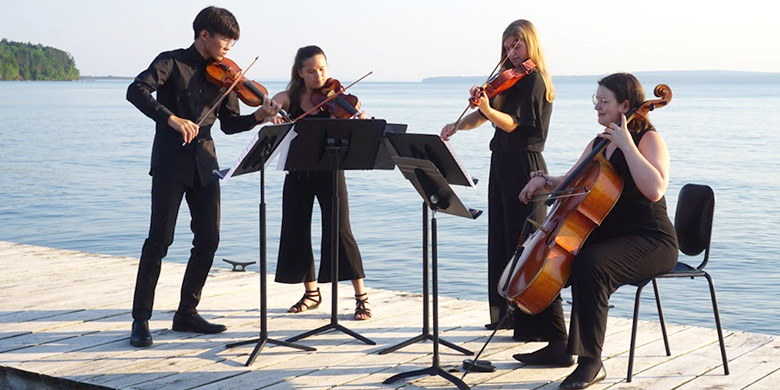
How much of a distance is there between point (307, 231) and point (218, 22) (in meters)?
1.21

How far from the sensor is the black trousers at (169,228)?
431 cm

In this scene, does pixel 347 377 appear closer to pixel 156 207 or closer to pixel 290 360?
pixel 290 360

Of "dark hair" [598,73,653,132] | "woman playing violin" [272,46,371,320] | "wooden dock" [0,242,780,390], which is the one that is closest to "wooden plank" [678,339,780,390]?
"wooden dock" [0,242,780,390]

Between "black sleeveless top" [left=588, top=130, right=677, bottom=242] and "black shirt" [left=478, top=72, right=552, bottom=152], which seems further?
"black shirt" [left=478, top=72, right=552, bottom=152]

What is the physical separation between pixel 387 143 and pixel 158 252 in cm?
117

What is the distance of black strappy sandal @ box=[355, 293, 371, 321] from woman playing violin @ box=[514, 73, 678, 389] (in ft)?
4.36

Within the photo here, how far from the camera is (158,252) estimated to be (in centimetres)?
436

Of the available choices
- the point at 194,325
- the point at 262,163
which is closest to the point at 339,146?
the point at 262,163

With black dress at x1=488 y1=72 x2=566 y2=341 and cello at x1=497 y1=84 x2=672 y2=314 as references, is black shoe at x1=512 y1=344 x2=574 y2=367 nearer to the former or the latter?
black dress at x1=488 y1=72 x2=566 y2=341

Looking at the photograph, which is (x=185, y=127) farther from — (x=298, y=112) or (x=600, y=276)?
(x=600, y=276)

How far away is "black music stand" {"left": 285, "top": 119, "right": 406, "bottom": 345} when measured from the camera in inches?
160

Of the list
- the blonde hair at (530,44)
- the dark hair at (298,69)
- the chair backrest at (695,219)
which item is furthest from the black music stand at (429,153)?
the chair backrest at (695,219)

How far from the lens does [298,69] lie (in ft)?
15.2

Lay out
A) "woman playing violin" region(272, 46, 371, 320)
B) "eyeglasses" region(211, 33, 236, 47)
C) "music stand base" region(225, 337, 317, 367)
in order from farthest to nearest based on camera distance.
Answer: "woman playing violin" region(272, 46, 371, 320) < "eyeglasses" region(211, 33, 236, 47) < "music stand base" region(225, 337, 317, 367)
